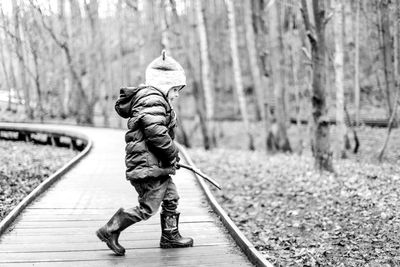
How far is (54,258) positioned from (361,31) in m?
25.6

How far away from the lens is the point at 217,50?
38969 millimetres

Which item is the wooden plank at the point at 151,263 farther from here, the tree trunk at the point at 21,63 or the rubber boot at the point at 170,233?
the tree trunk at the point at 21,63

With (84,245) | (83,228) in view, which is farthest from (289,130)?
(84,245)

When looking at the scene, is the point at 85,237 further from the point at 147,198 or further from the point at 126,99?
the point at 126,99

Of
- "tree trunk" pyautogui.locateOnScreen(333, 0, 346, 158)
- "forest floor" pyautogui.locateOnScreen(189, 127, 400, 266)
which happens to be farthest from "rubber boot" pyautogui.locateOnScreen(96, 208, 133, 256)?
"tree trunk" pyautogui.locateOnScreen(333, 0, 346, 158)

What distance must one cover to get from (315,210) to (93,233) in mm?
4769

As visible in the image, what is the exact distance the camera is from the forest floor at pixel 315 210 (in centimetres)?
666

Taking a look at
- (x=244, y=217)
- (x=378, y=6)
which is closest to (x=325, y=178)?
(x=244, y=217)

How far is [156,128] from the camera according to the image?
468cm

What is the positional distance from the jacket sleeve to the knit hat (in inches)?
11.6

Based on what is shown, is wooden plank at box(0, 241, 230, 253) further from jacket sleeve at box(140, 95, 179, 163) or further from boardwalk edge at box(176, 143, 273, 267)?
jacket sleeve at box(140, 95, 179, 163)

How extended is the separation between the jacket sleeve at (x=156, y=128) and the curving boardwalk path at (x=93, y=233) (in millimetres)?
1216

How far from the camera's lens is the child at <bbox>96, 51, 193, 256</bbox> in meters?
4.75

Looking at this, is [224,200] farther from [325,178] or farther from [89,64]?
[89,64]
